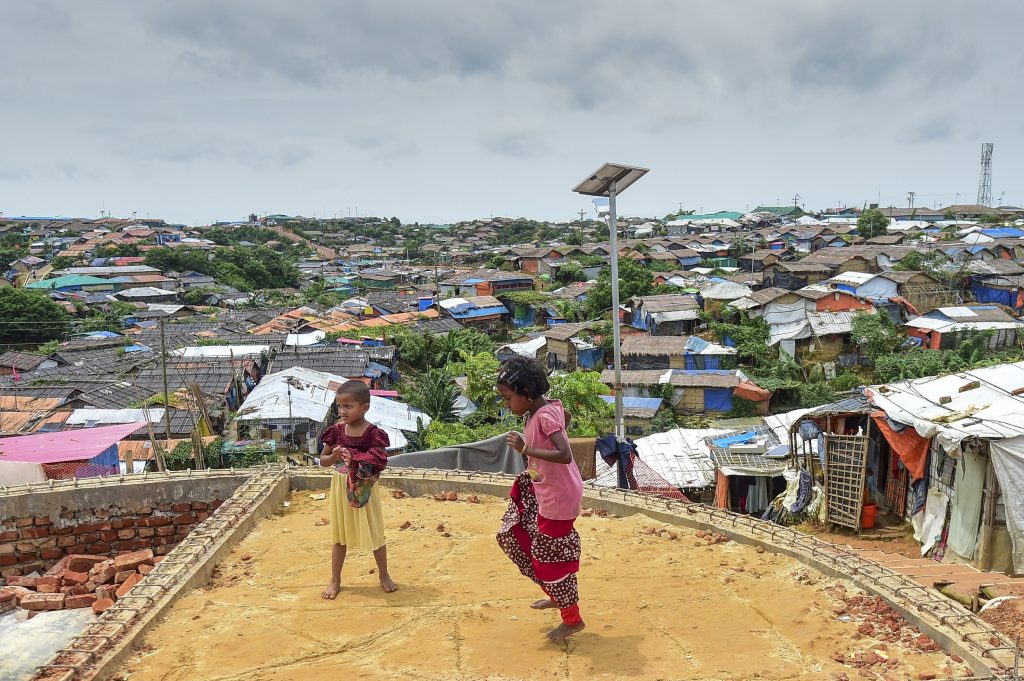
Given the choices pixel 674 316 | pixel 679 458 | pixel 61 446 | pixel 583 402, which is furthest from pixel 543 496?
pixel 674 316

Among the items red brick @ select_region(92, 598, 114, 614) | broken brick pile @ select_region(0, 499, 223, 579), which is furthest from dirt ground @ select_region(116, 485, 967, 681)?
broken brick pile @ select_region(0, 499, 223, 579)

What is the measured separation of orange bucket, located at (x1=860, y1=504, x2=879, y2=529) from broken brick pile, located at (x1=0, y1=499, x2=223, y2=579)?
833cm

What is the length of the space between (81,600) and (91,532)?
1.32m

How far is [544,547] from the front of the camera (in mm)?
3258

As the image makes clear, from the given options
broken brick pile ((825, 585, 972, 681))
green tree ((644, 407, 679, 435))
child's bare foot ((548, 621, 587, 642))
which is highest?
child's bare foot ((548, 621, 587, 642))

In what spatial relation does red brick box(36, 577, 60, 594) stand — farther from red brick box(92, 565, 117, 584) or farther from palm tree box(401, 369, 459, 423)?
palm tree box(401, 369, 459, 423)

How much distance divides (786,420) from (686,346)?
10.5m

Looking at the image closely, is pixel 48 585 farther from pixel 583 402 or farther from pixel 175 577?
pixel 583 402

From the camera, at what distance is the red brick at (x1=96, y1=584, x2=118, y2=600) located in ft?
15.5

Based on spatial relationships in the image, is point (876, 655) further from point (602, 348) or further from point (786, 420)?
point (602, 348)

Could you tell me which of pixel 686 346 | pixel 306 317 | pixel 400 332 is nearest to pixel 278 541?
pixel 686 346

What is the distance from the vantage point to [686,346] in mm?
25797

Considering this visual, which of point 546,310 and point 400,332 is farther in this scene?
point 546,310

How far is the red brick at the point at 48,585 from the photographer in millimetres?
5066
